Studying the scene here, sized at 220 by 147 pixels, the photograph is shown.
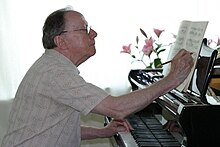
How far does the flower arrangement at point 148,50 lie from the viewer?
2537 mm

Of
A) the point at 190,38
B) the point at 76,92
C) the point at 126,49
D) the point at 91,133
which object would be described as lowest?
the point at 91,133

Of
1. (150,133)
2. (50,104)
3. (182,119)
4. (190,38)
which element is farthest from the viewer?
(150,133)

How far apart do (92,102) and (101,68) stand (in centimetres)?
138

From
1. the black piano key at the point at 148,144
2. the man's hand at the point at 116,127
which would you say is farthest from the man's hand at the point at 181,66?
the man's hand at the point at 116,127

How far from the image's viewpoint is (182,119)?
1.45 metres

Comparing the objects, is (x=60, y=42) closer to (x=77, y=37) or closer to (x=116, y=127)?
(x=77, y=37)

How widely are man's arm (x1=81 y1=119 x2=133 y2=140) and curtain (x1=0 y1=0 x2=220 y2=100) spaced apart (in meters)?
0.91

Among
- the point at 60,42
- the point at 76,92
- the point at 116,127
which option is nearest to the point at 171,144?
the point at 116,127

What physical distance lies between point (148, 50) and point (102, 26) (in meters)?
0.45

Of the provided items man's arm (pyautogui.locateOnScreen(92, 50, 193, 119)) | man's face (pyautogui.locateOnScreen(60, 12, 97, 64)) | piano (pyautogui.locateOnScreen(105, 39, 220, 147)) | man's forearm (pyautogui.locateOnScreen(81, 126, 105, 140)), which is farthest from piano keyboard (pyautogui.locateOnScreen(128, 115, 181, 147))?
man's face (pyautogui.locateOnScreen(60, 12, 97, 64))

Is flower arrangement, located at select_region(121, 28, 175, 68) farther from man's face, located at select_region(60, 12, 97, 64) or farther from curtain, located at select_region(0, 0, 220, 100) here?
man's face, located at select_region(60, 12, 97, 64)

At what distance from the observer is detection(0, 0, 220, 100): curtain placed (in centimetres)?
271

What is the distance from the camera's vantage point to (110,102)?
4.85 ft

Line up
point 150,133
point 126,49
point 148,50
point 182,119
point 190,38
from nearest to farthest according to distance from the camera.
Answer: point 182,119, point 190,38, point 150,133, point 148,50, point 126,49
